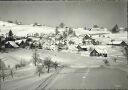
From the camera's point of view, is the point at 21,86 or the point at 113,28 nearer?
the point at 21,86

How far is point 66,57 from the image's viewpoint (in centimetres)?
7306

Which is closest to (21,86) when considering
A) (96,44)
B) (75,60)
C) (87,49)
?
(75,60)

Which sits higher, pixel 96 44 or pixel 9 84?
pixel 96 44

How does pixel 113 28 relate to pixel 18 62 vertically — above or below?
above

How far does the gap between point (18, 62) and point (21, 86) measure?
22.9m

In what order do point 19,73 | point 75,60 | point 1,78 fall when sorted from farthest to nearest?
point 75,60 < point 19,73 < point 1,78

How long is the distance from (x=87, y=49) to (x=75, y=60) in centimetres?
2485

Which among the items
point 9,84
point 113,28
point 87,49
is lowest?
point 9,84

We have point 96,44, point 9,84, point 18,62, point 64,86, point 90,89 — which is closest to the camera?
point 90,89

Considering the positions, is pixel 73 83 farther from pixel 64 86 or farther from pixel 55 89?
pixel 55 89

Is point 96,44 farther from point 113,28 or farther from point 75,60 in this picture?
point 113,28

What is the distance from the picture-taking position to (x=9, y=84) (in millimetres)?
39031

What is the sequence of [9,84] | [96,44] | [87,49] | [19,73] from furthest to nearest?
1. [96,44]
2. [87,49]
3. [19,73]
4. [9,84]

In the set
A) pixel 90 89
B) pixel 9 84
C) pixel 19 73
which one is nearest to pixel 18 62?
pixel 19 73
